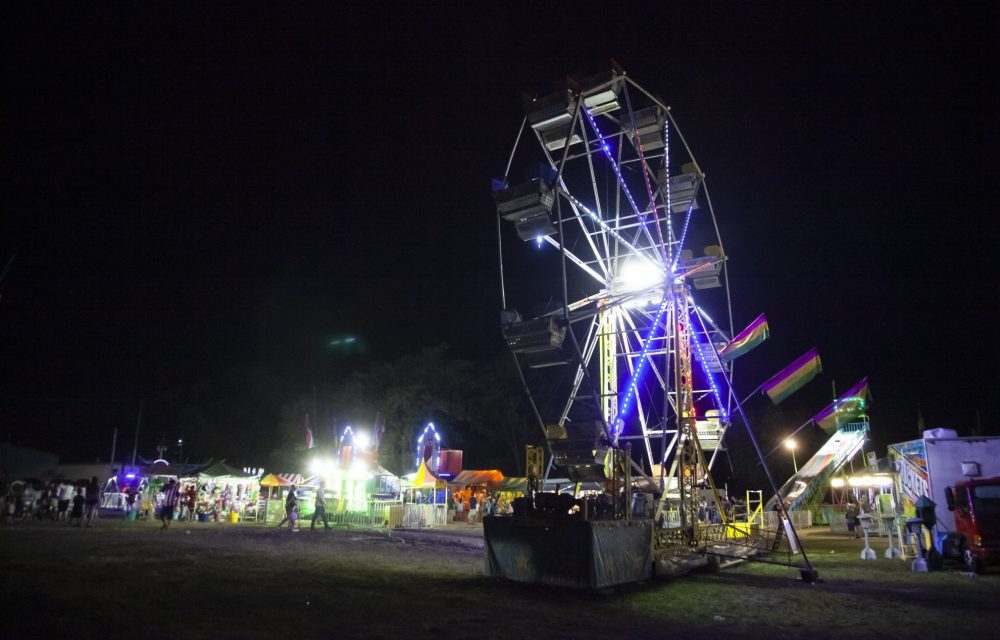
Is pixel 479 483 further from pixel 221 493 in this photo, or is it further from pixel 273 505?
pixel 221 493

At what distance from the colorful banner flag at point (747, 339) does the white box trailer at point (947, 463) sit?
4918 mm

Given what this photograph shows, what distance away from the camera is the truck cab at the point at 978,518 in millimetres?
12352

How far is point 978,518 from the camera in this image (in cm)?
1266

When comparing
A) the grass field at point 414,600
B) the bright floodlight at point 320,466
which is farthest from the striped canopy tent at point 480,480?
the grass field at point 414,600

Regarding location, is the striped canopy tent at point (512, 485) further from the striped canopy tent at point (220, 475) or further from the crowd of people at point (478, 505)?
the striped canopy tent at point (220, 475)

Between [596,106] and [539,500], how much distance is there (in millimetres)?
11136

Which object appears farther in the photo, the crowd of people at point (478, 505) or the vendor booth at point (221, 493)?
the crowd of people at point (478, 505)

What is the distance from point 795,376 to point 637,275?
35.8 ft

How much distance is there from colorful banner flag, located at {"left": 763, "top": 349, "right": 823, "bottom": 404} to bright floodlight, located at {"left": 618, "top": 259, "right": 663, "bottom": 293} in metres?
9.67

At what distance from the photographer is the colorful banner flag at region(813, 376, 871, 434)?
2948 cm

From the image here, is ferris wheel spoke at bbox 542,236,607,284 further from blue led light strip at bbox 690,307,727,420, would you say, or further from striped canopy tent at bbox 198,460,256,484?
striped canopy tent at bbox 198,460,256,484

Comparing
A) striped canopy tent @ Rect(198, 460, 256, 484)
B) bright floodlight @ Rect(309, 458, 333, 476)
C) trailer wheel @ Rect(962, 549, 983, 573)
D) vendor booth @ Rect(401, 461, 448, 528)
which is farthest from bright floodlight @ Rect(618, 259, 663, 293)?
striped canopy tent @ Rect(198, 460, 256, 484)

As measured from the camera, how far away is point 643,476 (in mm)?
13078

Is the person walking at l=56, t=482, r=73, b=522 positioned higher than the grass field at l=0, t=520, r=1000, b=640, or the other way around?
the person walking at l=56, t=482, r=73, b=522
